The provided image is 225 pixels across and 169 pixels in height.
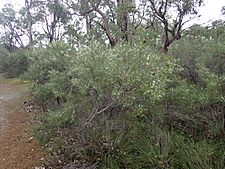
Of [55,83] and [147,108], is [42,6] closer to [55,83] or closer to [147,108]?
[55,83]

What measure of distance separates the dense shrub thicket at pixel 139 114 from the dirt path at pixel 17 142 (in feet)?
1.76

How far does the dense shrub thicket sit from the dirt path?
0.54 metres

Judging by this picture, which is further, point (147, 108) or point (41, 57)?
point (41, 57)

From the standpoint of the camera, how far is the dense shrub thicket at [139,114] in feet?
17.6

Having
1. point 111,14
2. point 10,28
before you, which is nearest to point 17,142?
point 111,14

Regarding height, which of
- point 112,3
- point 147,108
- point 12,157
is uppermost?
point 112,3

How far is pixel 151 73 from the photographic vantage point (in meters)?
5.34

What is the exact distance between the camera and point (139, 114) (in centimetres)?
577

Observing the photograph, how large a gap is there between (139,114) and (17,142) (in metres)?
3.66

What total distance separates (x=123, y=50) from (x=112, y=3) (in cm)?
724

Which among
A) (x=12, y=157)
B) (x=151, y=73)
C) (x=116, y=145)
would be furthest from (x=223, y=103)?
(x=12, y=157)

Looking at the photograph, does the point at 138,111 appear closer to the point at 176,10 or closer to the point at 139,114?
the point at 139,114

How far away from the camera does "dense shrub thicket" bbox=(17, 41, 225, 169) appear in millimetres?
5375

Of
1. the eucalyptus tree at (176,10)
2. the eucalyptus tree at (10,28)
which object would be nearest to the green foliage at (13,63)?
the eucalyptus tree at (10,28)
